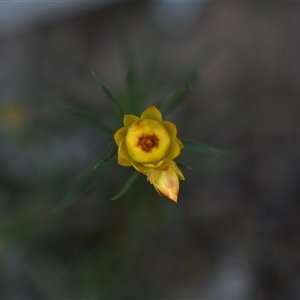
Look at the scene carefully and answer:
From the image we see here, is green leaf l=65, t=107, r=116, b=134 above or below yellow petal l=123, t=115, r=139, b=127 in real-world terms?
below

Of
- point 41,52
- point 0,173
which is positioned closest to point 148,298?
point 0,173

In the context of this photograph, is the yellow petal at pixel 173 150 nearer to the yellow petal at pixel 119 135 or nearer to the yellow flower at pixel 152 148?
the yellow flower at pixel 152 148

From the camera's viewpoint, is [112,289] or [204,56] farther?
[204,56]

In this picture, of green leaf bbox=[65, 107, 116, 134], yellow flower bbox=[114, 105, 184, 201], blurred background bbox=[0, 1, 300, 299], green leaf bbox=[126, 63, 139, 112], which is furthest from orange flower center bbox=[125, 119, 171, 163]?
blurred background bbox=[0, 1, 300, 299]

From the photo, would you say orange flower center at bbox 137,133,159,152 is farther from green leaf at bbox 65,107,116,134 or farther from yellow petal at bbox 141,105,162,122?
green leaf at bbox 65,107,116,134

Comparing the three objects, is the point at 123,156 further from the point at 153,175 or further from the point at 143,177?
the point at 143,177

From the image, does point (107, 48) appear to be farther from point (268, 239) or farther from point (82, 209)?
point (268, 239)

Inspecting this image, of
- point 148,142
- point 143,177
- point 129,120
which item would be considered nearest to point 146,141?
point 148,142
